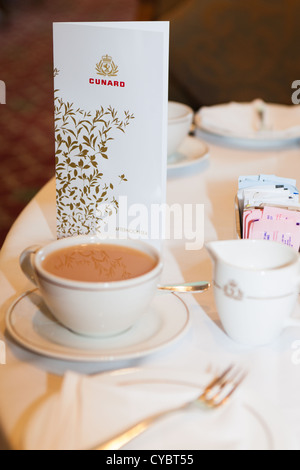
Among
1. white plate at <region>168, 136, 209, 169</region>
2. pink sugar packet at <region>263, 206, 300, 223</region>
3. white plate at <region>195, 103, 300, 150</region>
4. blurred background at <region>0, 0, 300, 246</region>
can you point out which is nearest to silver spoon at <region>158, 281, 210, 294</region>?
pink sugar packet at <region>263, 206, 300, 223</region>

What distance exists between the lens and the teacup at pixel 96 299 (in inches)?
22.3

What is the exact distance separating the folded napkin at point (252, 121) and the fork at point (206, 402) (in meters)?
0.85

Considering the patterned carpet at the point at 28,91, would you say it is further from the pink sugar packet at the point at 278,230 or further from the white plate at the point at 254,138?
the pink sugar packet at the point at 278,230

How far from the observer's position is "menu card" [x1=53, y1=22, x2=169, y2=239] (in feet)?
2.36

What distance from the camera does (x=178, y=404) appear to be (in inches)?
19.2

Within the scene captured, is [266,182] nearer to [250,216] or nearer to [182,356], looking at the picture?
[250,216]

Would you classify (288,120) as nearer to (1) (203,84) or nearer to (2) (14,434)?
(1) (203,84)

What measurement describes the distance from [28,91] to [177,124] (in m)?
3.54

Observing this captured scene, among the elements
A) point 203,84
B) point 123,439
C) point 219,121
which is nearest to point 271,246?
point 123,439

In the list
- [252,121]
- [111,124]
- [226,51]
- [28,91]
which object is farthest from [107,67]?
[28,91]

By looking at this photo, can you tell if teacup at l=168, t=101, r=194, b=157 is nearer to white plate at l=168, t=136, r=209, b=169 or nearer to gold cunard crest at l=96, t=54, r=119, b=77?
white plate at l=168, t=136, r=209, b=169

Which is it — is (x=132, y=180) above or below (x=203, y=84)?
above

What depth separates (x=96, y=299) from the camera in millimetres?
568

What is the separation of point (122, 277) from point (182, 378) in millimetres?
135
